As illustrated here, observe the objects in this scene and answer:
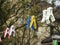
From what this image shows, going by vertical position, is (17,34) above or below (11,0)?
below

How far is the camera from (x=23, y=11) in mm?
10375

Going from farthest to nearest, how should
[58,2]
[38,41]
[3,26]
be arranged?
1. [38,41]
2. [3,26]
3. [58,2]

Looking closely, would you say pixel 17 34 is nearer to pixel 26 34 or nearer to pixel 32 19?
pixel 26 34

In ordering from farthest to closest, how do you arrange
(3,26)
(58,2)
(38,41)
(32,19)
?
(38,41), (3,26), (58,2), (32,19)

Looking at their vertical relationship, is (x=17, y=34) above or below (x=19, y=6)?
below

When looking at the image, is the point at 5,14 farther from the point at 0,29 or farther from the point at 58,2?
the point at 58,2

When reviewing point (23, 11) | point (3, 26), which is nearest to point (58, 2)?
point (23, 11)

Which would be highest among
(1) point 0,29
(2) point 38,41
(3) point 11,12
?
(3) point 11,12

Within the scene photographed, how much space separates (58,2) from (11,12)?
209 centimetres

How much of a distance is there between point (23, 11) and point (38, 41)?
1.95 metres

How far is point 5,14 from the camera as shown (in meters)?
10.3

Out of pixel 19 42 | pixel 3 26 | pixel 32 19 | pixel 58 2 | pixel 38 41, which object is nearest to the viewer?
pixel 32 19

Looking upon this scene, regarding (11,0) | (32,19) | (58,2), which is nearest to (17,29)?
(11,0)

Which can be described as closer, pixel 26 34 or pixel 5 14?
pixel 5 14
